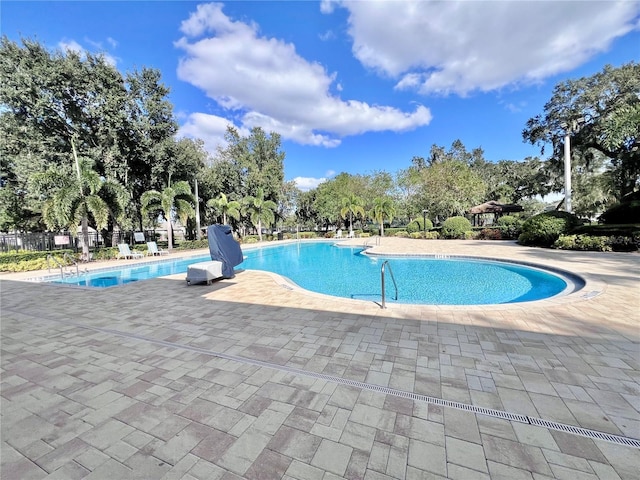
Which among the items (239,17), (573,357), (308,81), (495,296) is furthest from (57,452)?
(308,81)

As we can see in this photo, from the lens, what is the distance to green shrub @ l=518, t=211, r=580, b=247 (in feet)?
38.9

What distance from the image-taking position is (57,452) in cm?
181

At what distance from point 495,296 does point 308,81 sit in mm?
15258

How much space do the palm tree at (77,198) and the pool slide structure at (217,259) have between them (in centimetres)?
845

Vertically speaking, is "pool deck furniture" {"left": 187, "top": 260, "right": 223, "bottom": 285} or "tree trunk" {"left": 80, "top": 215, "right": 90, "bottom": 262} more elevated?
"tree trunk" {"left": 80, "top": 215, "right": 90, "bottom": 262}

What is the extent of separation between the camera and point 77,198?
1182 cm

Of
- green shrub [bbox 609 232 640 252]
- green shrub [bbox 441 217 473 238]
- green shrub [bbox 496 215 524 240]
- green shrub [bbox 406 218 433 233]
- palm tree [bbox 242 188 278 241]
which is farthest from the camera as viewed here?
green shrub [bbox 406 218 433 233]

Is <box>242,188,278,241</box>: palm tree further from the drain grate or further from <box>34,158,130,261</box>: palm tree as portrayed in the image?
the drain grate

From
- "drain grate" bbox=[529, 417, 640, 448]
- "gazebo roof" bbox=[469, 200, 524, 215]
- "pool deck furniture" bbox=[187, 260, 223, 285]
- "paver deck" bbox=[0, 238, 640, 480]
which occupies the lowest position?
"paver deck" bbox=[0, 238, 640, 480]

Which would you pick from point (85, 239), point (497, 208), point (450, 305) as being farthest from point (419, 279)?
point (497, 208)

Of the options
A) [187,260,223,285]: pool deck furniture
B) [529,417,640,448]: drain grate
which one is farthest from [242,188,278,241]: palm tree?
[529,417,640,448]: drain grate

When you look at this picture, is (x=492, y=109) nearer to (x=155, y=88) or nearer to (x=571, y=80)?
(x=571, y=80)

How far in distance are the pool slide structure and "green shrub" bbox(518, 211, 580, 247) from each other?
529 inches

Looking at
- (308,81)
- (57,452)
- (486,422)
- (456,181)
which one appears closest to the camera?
(57,452)
